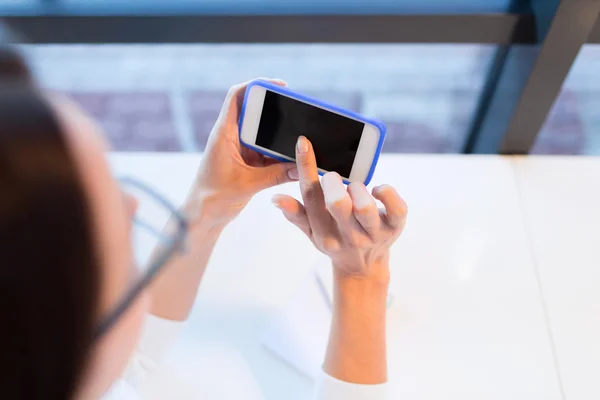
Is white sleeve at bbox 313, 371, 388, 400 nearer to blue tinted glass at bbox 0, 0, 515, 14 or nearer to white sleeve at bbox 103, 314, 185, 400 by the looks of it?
white sleeve at bbox 103, 314, 185, 400

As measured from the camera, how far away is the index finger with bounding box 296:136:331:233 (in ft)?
1.58

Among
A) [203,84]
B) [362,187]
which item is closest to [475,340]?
[362,187]

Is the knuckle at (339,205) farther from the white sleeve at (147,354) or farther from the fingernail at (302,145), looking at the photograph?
the white sleeve at (147,354)

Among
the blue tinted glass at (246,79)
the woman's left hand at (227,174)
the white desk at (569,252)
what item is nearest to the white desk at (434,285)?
the white desk at (569,252)

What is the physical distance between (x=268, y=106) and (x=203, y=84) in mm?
744

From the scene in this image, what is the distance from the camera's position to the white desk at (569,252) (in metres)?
0.61

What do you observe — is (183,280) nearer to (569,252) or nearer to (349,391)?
(349,391)

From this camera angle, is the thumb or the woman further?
the thumb

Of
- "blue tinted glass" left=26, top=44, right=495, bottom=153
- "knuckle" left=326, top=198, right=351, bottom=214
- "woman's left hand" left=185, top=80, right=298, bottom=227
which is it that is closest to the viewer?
"knuckle" left=326, top=198, right=351, bottom=214

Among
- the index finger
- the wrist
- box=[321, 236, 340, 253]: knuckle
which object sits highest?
the index finger

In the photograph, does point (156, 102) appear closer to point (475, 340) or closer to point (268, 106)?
point (268, 106)

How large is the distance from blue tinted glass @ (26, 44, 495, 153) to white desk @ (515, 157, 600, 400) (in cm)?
29

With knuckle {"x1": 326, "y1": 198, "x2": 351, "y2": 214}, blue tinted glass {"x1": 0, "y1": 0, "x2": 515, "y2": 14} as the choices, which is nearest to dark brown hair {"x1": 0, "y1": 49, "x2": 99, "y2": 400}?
knuckle {"x1": 326, "y1": 198, "x2": 351, "y2": 214}

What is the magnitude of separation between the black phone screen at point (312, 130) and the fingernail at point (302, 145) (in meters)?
0.01
